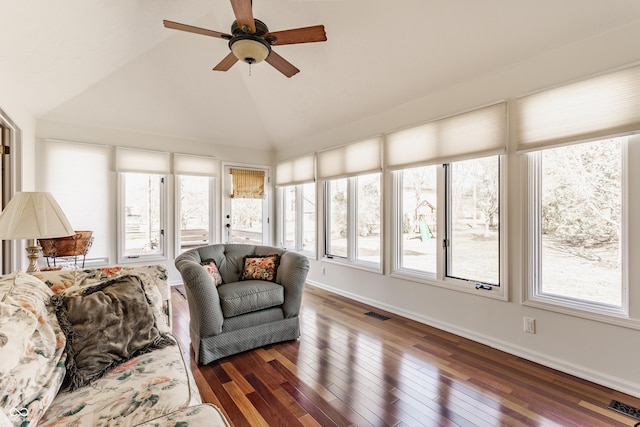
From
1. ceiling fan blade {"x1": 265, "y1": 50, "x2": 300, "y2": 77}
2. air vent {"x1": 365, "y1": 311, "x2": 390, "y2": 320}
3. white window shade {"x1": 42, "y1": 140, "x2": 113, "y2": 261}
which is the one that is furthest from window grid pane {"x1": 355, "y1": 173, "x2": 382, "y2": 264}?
white window shade {"x1": 42, "y1": 140, "x2": 113, "y2": 261}

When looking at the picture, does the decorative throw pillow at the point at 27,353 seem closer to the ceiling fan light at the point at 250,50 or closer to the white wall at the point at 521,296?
the ceiling fan light at the point at 250,50

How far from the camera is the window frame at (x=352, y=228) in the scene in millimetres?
3877

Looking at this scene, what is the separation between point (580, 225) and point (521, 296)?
2.40ft

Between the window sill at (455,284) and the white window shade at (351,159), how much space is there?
135 cm

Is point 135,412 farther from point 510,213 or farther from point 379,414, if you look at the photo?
point 510,213

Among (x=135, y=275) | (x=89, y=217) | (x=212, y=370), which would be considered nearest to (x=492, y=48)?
(x=135, y=275)

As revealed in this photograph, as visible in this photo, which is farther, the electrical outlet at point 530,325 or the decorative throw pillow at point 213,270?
the decorative throw pillow at point 213,270

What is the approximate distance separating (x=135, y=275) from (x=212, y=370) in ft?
3.29

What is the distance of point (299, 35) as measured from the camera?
91.4 inches

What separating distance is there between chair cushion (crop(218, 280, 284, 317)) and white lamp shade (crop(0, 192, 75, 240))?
49.6 inches

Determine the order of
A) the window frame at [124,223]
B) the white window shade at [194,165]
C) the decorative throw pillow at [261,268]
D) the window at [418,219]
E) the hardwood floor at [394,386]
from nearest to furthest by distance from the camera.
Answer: the hardwood floor at [394,386], the decorative throw pillow at [261,268], the window at [418,219], the window frame at [124,223], the white window shade at [194,165]

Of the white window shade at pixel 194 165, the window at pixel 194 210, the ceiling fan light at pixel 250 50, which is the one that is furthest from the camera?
the window at pixel 194 210

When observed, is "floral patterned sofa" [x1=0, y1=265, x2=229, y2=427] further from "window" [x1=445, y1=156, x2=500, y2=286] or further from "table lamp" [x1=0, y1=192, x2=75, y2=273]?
"window" [x1=445, y1=156, x2=500, y2=286]

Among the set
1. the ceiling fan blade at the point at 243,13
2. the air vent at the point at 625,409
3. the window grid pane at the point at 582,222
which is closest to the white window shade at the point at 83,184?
the ceiling fan blade at the point at 243,13
